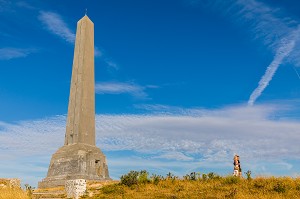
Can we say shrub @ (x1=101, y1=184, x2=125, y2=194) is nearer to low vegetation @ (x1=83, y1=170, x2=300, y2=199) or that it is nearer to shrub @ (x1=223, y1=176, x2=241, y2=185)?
low vegetation @ (x1=83, y1=170, x2=300, y2=199)

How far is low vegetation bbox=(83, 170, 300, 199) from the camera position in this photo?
1277 centimetres

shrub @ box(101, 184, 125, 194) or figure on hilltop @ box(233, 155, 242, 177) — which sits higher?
figure on hilltop @ box(233, 155, 242, 177)

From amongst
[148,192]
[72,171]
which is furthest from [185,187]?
[72,171]

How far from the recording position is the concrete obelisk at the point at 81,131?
66.9 ft

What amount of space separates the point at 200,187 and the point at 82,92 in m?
11.4

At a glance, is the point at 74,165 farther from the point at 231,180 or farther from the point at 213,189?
the point at 231,180

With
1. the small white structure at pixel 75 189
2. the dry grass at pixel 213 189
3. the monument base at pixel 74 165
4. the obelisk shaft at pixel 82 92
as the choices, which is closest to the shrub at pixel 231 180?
the dry grass at pixel 213 189

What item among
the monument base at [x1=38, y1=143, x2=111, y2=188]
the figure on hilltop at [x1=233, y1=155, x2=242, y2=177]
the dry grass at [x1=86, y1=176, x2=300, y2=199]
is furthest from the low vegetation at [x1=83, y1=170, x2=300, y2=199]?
the monument base at [x1=38, y1=143, x2=111, y2=188]

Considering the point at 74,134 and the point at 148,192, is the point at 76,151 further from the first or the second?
the point at 148,192

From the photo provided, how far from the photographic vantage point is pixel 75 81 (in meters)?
22.8

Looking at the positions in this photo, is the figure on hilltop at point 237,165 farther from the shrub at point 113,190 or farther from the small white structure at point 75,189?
the small white structure at point 75,189

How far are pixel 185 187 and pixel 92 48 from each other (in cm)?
1382

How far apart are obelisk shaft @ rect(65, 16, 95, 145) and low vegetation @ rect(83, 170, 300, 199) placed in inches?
237

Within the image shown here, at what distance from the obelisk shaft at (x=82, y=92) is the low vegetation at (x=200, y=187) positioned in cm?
603
